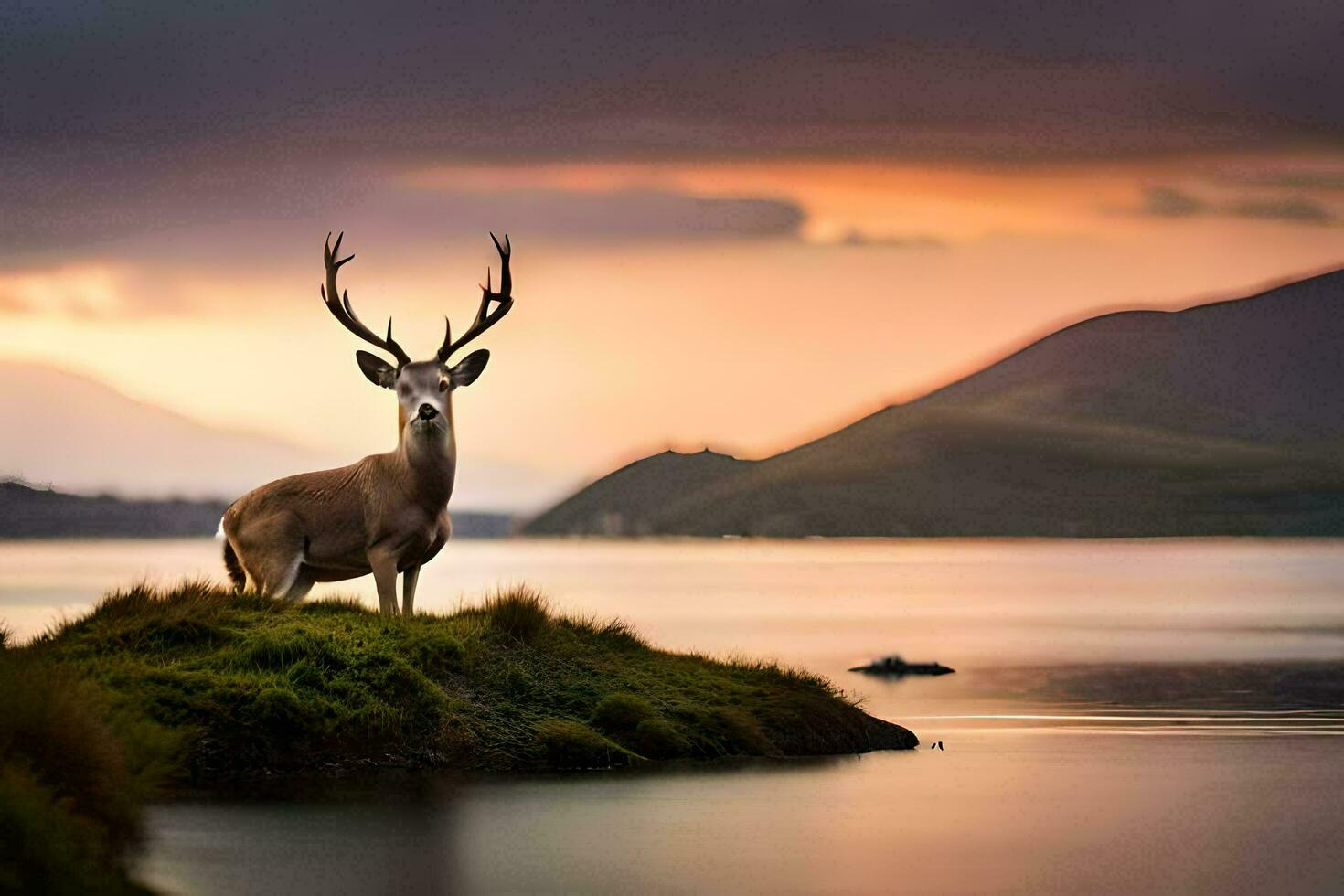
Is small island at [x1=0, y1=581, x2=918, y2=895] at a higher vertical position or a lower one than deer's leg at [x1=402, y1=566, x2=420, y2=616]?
lower

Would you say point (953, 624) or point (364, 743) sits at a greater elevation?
point (953, 624)

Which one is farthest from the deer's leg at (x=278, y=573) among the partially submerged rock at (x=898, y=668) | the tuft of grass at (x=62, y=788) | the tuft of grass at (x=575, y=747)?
the partially submerged rock at (x=898, y=668)

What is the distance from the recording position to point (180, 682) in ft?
60.3

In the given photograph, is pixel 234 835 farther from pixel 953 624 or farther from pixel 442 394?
pixel 953 624

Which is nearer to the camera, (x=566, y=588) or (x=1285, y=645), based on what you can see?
(x=1285, y=645)

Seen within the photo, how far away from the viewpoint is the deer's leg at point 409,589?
843 inches

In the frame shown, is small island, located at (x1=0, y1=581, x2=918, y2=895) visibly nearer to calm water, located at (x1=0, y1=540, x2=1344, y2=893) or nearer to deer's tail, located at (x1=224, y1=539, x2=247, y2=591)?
calm water, located at (x1=0, y1=540, x2=1344, y2=893)

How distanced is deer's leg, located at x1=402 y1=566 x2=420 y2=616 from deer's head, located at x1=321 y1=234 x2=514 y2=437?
1526 mm

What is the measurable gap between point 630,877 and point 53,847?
14.2 feet

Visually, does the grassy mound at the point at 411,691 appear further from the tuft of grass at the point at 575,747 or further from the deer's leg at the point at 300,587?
the deer's leg at the point at 300,587

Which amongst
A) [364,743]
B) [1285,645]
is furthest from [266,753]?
[1285,645]

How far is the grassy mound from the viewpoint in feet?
59.9

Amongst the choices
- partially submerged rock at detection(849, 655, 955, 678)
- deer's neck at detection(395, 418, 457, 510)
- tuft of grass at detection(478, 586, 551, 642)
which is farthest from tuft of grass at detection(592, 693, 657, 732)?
partially submerged rock at detection(849, 655, 955, 678)

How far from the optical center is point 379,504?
2114 cm
